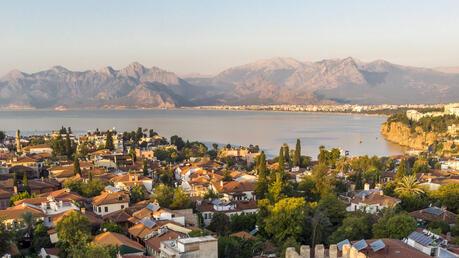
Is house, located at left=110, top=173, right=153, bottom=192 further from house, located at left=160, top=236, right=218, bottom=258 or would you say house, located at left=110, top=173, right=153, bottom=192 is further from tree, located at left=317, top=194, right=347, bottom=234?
house, located at left=160, top=236, right=218, bottom=258

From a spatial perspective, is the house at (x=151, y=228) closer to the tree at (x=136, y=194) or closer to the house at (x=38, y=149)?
the tree at (x=136, y=194)

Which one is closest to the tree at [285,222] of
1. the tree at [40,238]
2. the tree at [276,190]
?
the tree at [276,190]

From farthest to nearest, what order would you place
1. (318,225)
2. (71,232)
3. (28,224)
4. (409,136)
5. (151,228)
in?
(409,136), (318,225), (28,224), (151,228), (71,232)

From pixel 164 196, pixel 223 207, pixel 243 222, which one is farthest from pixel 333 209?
pixel 164 196

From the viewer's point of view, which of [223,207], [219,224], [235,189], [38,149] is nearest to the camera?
[219,224]

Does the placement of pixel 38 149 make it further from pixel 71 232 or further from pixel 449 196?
pixel 449 196

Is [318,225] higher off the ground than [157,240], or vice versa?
[157,240]
